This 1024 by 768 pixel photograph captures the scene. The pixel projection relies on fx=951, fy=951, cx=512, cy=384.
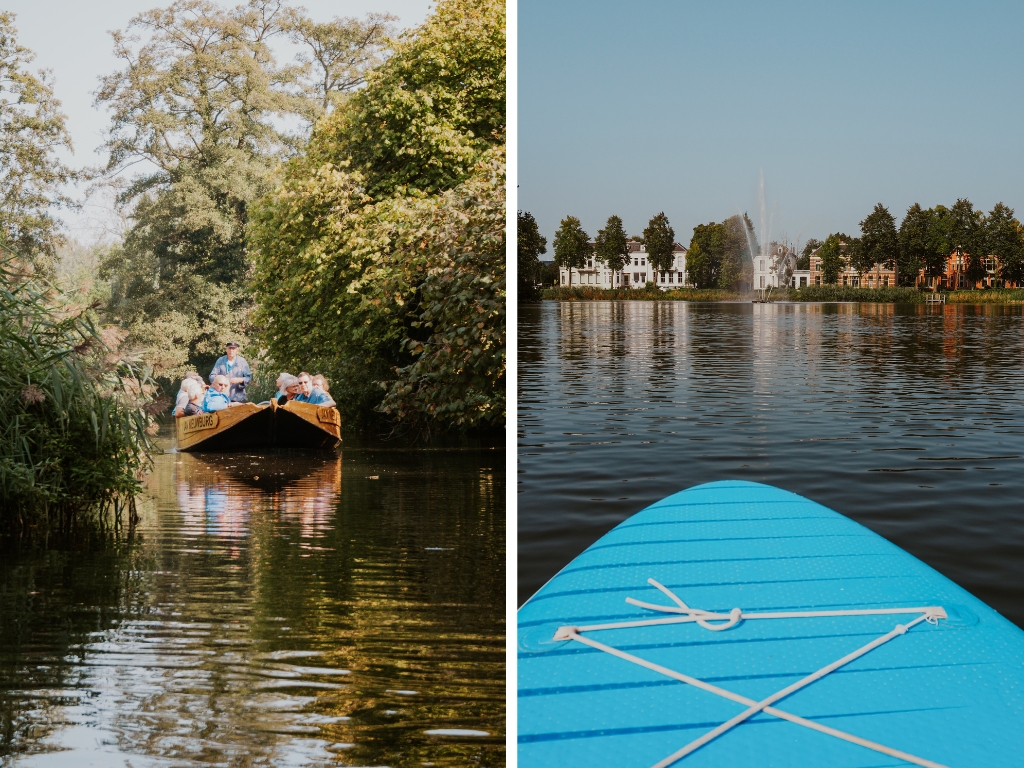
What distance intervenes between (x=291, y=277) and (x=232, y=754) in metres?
1.36

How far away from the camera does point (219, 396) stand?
2.53 meters

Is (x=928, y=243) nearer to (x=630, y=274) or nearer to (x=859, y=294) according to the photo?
(x=859, y=294)

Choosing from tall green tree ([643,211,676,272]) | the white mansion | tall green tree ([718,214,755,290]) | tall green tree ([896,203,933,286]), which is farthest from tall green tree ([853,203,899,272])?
tall green tree ([643,211,676,272])

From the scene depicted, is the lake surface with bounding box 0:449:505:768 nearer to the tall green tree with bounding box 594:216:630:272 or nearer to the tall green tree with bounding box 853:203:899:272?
the tall green tree with bounding box 594:216:630:272

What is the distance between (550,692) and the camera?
4.47 feet

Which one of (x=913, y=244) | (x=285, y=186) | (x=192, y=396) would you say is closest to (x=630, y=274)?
(x=285, y=186)

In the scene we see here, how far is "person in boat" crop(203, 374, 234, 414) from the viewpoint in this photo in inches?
99.7

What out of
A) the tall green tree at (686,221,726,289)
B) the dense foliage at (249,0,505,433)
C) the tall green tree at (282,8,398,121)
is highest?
the tall green tree at (686,221,726,289)

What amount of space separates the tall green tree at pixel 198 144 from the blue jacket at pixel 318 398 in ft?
0.85

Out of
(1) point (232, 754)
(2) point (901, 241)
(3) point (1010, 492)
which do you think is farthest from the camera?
(2) point (901, 241)

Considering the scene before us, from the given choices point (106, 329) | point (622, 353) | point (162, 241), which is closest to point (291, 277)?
point (162, 241)

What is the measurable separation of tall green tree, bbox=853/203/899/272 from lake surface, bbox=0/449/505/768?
27.6m

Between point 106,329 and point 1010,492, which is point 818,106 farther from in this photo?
point 106,329

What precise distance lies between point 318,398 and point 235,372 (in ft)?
0.95
